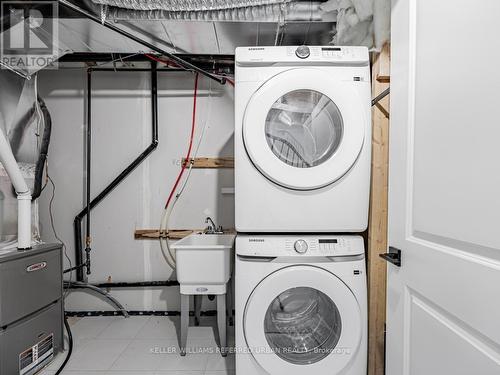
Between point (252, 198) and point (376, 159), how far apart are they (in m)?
0.68

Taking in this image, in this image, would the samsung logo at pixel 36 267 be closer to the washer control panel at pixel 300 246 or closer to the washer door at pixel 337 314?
the washer door at pixel 337 314

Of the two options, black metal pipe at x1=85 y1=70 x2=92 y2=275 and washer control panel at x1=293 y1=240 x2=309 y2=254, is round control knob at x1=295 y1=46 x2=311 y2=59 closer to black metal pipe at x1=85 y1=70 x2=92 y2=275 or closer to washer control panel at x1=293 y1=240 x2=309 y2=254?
washer control panel at x1=293 y1=240 x2=309 y2=254

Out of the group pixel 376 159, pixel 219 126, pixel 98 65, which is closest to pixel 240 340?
pixel 376 159

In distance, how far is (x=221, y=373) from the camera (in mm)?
1623

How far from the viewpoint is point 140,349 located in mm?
1855

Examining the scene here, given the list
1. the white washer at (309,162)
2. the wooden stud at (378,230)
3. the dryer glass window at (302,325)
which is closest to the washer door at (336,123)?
the white washer at (309,162)

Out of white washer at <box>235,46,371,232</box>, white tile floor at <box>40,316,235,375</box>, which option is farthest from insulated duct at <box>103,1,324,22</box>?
white tile floor at <box>40,316,235,375</box>

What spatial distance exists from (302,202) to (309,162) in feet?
0.71

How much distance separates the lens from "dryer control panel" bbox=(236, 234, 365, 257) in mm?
1335

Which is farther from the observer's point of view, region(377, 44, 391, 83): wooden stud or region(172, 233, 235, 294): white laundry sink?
region(172, 233, 235, 294): white laundry sink

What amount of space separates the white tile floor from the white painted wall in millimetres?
202

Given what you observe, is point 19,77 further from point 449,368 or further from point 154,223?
point 449,368

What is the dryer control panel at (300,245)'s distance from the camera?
1335 millimetres

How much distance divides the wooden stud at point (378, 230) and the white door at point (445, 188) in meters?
0.34
